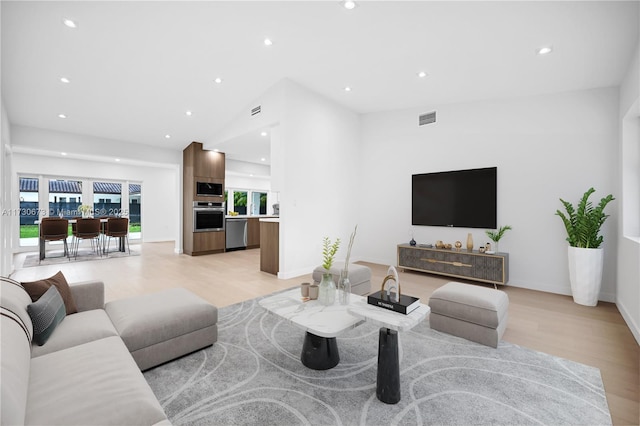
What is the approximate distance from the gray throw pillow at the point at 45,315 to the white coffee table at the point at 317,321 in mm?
1260

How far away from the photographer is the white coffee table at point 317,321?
6.03 ft

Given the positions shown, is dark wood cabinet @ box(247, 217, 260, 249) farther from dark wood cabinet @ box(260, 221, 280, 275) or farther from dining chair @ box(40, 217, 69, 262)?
dining chair @ box(40, 217, 69, 262)

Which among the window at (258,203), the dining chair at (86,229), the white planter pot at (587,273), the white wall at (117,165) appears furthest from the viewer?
the window at (258,203)

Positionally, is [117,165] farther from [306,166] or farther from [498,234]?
[498,234]

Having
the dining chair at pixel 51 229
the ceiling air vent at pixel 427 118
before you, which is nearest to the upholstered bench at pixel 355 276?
the ceiling air vent at pixel 427 118

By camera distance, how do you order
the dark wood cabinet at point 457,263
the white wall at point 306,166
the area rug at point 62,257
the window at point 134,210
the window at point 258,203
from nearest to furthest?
the dark wood cabinet at point 457,263 → the white wall at point 306,166 → the area rug at point 62,257 → the window at point 134,210 → the window at point 258,203

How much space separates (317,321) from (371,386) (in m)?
0.54

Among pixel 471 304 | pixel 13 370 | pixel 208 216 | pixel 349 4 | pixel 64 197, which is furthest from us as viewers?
pixel 64 197

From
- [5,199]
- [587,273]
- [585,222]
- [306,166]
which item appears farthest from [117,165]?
[587,273]

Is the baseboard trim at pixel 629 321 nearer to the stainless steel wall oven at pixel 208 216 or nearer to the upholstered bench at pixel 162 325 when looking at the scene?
the upholstered bench at pixel 162 325

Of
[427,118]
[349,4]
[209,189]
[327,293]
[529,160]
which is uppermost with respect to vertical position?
[349,4]

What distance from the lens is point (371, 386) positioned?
72.5 inches

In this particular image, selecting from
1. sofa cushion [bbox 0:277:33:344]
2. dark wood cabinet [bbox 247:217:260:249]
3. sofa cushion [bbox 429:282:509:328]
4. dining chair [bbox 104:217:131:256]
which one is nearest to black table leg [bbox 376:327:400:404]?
sofa cushion [bbox 429:282:509:328]

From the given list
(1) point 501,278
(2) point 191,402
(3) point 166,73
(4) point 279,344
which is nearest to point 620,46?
(1) point 501,278
